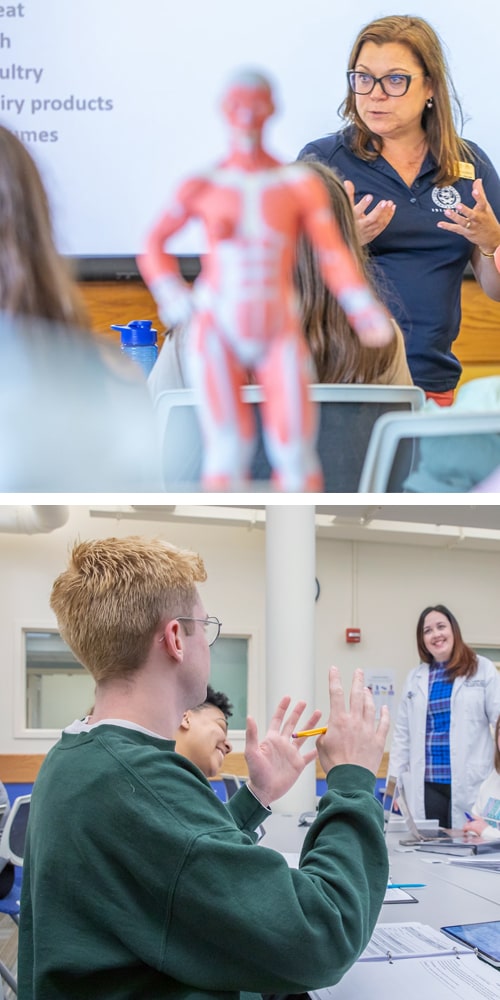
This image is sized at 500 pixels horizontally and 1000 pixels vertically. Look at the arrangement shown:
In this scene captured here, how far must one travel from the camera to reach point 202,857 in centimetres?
96

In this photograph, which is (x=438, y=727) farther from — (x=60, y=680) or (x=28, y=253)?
(x=60, y=680)

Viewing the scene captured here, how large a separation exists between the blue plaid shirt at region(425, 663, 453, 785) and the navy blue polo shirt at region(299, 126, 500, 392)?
6.97 feet

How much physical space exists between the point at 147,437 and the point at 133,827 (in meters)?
1.18

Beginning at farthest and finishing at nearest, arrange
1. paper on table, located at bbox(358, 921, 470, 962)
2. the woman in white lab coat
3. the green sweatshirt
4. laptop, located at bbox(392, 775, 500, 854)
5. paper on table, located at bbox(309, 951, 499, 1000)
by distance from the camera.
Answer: the woman in white lab coat, laptop, located at bbox(392, 775, 500, 854), paper on table, located at bbox(358, 921, 470, 962), paper on table, located at bbox(309, 951, 499, 1000), the green sweatshirt

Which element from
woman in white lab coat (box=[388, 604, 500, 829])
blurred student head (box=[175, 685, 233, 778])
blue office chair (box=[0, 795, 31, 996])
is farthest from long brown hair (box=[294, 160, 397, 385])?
woman in white lab coat (box=[388, 604, 500, 829])

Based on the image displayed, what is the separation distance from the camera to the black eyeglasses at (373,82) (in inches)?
83.1

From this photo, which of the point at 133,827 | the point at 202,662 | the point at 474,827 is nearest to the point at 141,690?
the point at 202,662

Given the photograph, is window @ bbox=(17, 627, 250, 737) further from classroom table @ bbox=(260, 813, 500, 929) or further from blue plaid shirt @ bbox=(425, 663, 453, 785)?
classroom table @ bbox=(260, 813, 500, 929)

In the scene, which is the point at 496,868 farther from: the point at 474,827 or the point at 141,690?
the point at 141,690

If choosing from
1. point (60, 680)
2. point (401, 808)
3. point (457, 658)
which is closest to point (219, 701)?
point (401, 808)

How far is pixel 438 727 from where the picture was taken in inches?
158

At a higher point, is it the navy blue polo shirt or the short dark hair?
the navy blue polo shirt

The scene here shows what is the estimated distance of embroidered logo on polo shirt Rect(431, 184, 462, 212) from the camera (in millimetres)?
2139

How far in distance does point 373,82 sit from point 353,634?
5.65 m
